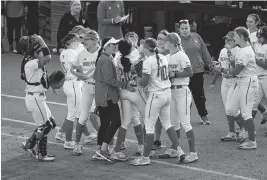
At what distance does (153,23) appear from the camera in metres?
19.2

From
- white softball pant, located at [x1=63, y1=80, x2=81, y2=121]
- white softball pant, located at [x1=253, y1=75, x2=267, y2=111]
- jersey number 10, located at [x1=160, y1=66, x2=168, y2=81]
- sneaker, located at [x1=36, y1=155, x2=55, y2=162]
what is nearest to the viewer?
jersey number 10, located at [x1=160, y1=66, x2=168, y2=81]

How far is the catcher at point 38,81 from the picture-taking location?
1004 cm

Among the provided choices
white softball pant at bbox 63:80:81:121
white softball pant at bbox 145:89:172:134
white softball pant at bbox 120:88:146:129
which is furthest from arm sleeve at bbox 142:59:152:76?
white softball pant at bbox 63:80:81:121

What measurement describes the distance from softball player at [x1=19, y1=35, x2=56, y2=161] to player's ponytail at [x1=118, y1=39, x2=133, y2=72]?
3.52ft

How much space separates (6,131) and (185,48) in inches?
142

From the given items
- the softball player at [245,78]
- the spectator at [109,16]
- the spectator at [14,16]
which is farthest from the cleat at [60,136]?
the spectator at [14,16]

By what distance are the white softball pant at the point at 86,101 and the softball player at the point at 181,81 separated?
131 centimetres

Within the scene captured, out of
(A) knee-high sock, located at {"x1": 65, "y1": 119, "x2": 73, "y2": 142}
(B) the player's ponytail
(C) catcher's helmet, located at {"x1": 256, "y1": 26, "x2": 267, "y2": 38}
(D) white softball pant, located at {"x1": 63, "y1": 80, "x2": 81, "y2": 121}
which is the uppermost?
(C) catcher's helmet, located at {"x1": 256, "y1": 26, "x2": 267, "y2": 38}

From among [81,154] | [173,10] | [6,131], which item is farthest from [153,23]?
[81,154]

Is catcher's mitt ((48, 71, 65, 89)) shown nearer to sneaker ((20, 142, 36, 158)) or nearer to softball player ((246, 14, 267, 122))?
sneaker ((20, 142, 36, 158))

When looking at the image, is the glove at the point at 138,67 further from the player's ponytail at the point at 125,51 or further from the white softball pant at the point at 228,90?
the white softball pant at the point at 228,90

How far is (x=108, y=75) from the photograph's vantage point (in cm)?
981

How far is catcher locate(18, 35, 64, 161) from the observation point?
10.0 meters

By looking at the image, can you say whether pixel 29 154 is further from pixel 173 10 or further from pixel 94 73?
pixel 173 10
